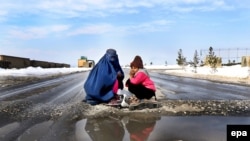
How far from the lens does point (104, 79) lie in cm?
1064

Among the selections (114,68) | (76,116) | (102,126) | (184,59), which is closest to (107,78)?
(114,68)

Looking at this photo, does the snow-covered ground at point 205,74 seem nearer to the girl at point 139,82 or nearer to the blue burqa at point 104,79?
the girl at point 139,82

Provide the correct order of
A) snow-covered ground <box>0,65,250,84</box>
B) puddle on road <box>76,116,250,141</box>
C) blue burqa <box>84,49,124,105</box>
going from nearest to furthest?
→ 1. puddle on road <box>76,116,250,141</box>
2. blue burqa <box>84,49,124,105</box>
3. snow-covered ground <box>0,65,250,84</box>

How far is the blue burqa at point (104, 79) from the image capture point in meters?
10.7

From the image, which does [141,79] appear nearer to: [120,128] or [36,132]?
[120,128]

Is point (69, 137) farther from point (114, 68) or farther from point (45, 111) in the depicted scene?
point (114, 68)

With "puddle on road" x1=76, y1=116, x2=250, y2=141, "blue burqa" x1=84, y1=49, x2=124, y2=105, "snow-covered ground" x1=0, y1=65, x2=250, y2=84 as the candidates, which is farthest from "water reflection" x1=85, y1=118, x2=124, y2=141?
"snow-covered ground" x1=0, y1=65, x2=250, y2=84

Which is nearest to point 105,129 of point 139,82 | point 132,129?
Answer: point 132,129

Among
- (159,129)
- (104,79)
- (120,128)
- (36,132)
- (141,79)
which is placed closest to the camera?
(36,132)

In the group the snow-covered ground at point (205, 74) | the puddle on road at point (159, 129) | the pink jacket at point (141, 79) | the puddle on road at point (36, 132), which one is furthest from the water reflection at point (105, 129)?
the snow-covered ground at point (205, 74)

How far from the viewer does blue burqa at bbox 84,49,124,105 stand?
1069 centimetres

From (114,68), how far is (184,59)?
202 feet

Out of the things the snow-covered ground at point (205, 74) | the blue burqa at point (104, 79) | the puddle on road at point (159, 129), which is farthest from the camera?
the snow-covered ground at point (205, 74)

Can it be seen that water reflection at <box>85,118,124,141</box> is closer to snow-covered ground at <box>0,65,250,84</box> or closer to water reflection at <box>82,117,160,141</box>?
water reflection at <box>82,117,160,141</box>
